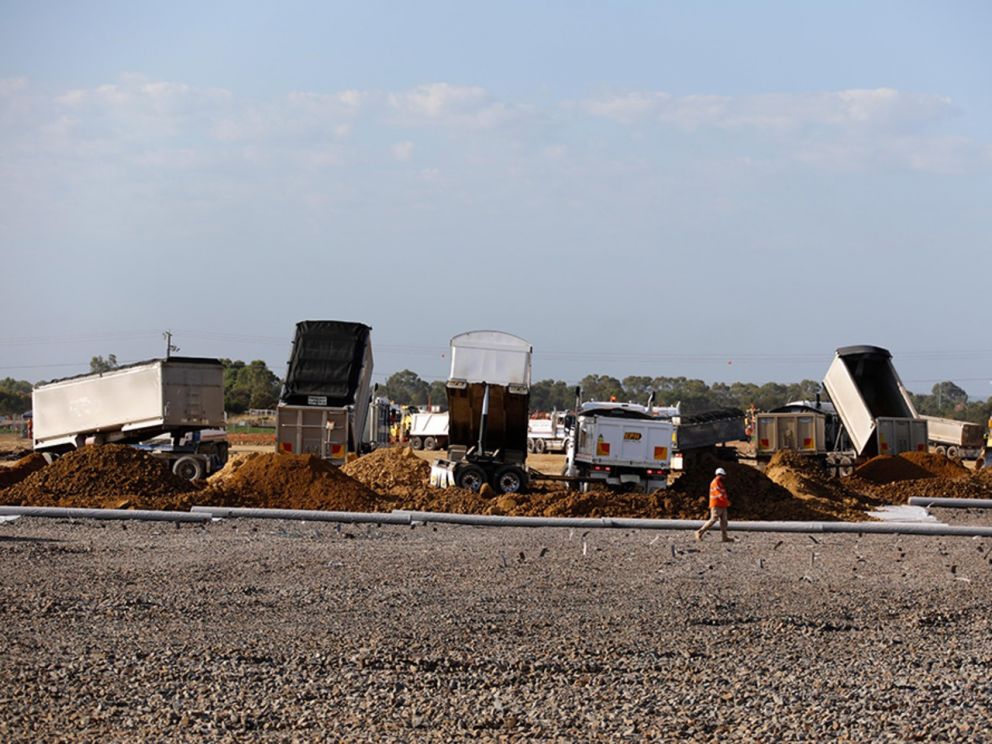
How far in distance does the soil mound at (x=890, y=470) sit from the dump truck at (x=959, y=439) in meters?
23.1

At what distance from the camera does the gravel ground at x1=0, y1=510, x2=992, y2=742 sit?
8.81 metres

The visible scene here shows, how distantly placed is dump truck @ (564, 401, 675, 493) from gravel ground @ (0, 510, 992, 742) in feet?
30.6

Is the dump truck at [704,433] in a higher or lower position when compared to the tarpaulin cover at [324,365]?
lower

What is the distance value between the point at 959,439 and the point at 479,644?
50760 millimetres

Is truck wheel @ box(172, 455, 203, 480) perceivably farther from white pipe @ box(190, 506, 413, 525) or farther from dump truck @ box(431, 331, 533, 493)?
white pipe @ box(190, 506, 413, 525)

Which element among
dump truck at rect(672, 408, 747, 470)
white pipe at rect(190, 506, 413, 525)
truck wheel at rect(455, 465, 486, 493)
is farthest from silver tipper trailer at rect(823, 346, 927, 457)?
white pipe at rect(190, 506, 413, 525)

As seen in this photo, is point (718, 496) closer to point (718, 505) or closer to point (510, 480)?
point (718, 505)

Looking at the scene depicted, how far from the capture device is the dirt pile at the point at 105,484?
24047mm

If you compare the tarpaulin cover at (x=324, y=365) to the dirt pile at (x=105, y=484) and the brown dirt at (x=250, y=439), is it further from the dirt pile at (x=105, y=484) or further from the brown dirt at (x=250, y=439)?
the brown dirt at (x=250, y=439)

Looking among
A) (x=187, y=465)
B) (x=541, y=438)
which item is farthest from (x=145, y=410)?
(x=541, y=438)

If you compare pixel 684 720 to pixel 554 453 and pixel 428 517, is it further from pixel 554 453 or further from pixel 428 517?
pixel 554 453

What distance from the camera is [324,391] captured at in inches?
1200

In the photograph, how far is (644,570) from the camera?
16875 mm

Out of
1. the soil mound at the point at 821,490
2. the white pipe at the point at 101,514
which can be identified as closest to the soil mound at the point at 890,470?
the soil mound at the point at 821,490
